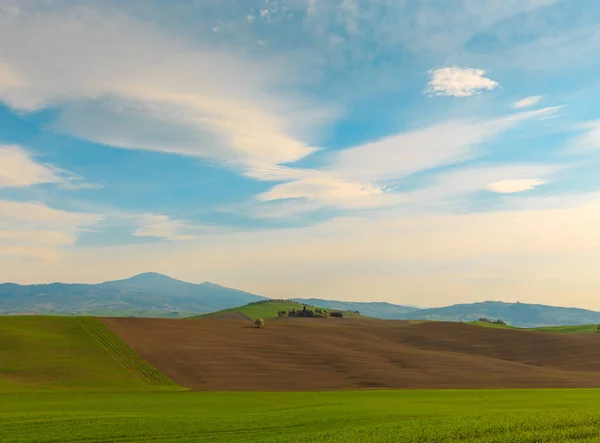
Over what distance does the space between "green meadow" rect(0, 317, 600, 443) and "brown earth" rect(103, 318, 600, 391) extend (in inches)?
305

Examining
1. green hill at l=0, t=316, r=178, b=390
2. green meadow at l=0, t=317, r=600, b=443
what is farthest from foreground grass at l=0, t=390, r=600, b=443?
green hill at l=0, t=316, r=178, b=390

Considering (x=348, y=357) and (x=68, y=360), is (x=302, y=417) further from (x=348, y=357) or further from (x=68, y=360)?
(x=68, y=360)

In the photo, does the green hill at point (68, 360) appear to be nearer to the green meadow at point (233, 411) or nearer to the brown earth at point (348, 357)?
the green meadow at point (233, 411)

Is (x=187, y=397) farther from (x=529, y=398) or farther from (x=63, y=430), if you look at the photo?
(x=529, y=398)

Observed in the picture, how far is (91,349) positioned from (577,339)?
86993 millimetres

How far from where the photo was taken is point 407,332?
10344cm

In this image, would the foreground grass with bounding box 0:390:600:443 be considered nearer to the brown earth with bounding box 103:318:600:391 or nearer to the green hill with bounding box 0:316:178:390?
the green hill with bounding box 0:316:178:390

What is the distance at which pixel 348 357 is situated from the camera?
67875 mm

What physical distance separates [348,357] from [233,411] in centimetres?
3719

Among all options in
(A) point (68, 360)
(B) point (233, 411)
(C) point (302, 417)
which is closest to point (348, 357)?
(B) point (233, 411)

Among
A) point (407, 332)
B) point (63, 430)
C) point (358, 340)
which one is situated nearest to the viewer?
point (63, 430)

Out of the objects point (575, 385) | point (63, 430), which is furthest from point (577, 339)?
point (63, 430)

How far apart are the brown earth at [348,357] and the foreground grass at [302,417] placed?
11.7 metres

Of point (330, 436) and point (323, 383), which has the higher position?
point (330, 436)
